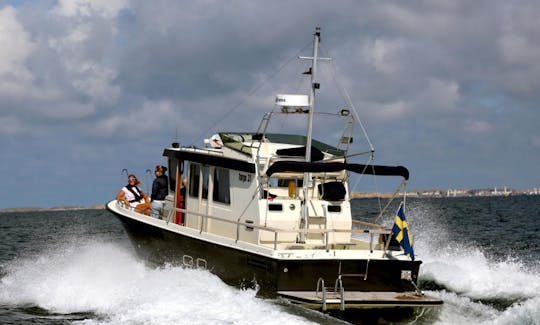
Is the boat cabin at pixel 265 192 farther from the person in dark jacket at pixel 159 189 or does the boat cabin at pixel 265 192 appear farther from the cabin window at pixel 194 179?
the person in dark jacket at pixel 159 189

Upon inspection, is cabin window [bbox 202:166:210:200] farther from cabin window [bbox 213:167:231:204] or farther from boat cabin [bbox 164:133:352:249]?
cabin window [bbox 213:167:231:204]

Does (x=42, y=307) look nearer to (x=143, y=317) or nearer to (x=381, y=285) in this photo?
(x=143, y=317)

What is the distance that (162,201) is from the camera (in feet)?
59.5

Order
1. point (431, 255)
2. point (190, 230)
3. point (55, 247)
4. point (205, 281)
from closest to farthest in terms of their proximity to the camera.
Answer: point (205, 281)
point (190, 230)
point (431, 255)
point (55, 247)

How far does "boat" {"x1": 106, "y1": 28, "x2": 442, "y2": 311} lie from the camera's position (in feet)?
44.4

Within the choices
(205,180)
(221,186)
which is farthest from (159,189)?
(221,186)

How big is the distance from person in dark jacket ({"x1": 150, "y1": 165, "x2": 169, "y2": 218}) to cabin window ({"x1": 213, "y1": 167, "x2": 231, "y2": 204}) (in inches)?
93.0

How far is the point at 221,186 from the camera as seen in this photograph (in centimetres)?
1591

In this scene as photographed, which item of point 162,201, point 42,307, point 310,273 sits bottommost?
point 42,307

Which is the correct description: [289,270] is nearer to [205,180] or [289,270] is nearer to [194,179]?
[205,180]

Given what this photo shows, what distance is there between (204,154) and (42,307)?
15.4ft

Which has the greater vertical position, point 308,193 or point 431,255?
point 308,193

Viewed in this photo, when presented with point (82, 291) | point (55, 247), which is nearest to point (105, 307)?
point (82, 291)

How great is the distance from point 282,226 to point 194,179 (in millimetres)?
2862
